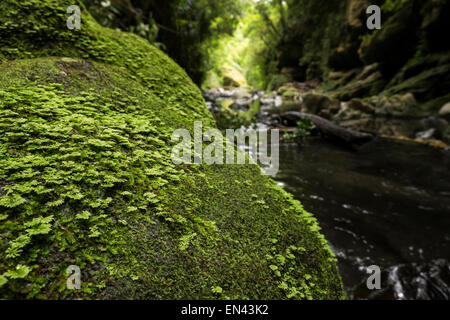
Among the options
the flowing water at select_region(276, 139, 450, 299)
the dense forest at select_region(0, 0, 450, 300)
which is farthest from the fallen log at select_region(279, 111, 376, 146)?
the dense forest at select_region(0, 0, 450, 300)

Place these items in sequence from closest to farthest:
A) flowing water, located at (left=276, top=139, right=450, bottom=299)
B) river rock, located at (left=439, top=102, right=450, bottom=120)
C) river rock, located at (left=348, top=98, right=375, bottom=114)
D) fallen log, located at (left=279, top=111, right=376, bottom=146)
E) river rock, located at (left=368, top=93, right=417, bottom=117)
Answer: flowing water, located at (left=276, top=139, right=450, bottom=299) < fallen log, located at (left=279, top=111, right=376, bottom=146) < river rock, located at (left=439, top=102, right=450, bottom=120) < river rock, located at (left=368, top=93, right=417, bottom=117) < river rock, located at (left=348, top=98, right=375, bottom=114)

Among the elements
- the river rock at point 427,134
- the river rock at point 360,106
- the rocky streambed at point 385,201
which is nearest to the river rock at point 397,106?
the river rock at point 360,106

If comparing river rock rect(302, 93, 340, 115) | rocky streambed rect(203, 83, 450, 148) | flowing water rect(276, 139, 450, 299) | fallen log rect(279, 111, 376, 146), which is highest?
river rock rect(302, 93, 340, 115)

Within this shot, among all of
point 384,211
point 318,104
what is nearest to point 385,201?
point 384,211

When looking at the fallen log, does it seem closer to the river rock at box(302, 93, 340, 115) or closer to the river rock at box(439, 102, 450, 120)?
the river rock at box(302, 93, 340, 115)

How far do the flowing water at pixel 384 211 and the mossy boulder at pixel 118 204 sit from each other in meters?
1.89

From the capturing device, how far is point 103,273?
1292 millimetres

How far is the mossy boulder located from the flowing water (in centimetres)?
189

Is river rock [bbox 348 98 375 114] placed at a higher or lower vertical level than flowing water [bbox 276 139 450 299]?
higher

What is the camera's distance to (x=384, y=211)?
16.0 feet

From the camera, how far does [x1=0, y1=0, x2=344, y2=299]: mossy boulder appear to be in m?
1.29
